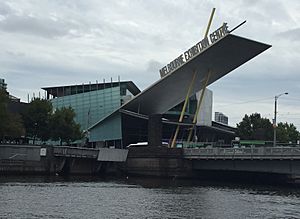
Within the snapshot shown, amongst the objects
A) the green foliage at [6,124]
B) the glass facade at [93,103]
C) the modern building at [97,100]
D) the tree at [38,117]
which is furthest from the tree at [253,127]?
the green foliage at [6,124]

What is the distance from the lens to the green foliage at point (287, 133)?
15540 cm

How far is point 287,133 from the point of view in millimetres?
164000

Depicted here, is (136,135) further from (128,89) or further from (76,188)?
(76,188)

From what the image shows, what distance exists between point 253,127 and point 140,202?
357 ft

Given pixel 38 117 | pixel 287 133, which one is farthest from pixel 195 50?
pixel 287 133

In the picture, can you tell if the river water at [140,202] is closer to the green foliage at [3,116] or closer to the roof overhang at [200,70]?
the green foliage at [3,116]

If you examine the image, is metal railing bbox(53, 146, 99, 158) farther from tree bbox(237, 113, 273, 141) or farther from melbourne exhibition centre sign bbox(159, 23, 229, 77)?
tree bbox(237, 113, 273, 141)

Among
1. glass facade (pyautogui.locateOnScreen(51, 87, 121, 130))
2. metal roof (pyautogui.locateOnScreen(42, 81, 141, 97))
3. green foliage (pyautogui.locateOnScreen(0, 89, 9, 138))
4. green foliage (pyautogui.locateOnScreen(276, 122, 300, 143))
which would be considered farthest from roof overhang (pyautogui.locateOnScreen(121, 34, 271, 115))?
green foliage (pyautogui.locateOnScreen(276, 122, 300, 143))

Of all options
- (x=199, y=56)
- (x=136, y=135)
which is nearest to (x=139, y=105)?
(x=136, y=135)

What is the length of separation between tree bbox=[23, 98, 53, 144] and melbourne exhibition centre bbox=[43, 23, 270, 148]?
19.1 metres

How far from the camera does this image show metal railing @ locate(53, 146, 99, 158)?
87562 millimetres

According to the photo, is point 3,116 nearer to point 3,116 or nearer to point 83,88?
point 3,116

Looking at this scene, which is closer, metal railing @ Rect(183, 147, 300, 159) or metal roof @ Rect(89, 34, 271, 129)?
Result: metal railing @ Rect(183, 147, 300, 159)

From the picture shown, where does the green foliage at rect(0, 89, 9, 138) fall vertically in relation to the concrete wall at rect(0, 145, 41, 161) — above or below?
above
